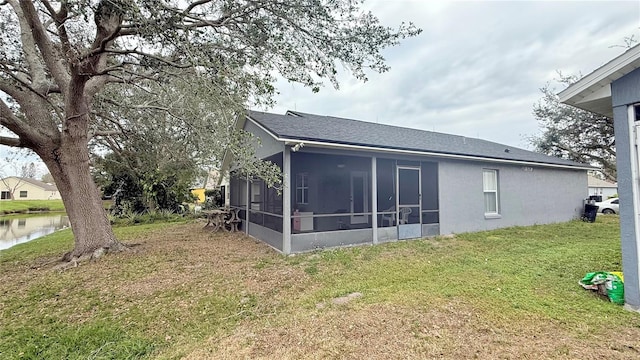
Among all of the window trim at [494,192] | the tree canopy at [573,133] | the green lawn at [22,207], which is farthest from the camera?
the green lawn at [22,207]

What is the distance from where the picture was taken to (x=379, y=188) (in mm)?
10609

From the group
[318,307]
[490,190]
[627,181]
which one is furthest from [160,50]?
[490,190]

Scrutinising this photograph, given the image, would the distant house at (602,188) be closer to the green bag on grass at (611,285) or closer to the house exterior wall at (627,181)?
the green bag on grass at (611,285)

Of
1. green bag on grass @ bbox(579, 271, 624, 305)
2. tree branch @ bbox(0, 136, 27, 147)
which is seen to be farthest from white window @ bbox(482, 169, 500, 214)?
tree branch @ bbox(0, 136, 27, 147)

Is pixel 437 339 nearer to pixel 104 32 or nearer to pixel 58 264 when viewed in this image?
pixel 104 32

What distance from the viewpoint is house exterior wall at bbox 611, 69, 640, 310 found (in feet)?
12.3

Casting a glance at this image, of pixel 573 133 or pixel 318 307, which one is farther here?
pixel 573 133

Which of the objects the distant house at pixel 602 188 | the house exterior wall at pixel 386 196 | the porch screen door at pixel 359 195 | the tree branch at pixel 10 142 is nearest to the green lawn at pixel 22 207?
the tree branch at pixel 10 142

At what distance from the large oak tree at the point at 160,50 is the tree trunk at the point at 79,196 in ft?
0.06

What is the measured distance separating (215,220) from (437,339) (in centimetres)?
1042

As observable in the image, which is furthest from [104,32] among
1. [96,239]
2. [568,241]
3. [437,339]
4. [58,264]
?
[568,241]

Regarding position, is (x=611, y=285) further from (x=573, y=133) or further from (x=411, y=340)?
(x=573, y=133)

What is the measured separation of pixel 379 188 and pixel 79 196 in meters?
8.62

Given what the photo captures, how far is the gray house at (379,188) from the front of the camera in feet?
25.5
